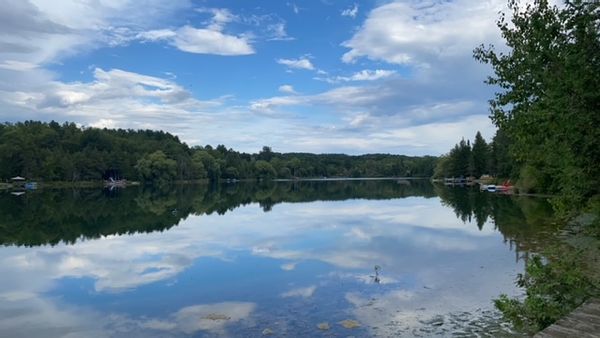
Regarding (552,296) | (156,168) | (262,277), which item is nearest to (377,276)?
(262,277)

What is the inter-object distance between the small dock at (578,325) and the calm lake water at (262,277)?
3.13 meters

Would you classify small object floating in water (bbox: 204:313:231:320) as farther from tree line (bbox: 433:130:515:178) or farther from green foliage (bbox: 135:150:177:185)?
green foliage (bbox: 135:150:177:185)

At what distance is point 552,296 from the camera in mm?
11617

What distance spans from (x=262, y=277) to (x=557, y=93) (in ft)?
48.2

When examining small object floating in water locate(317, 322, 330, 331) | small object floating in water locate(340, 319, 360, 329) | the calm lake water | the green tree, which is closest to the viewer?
small object floating in water locate(317, 322, 330, 331)

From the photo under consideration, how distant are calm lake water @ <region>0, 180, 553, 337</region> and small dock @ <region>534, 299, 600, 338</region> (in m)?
3.13

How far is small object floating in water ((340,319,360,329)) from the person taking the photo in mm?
13664

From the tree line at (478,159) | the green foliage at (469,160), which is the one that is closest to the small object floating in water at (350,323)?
the tree line at (478,159)

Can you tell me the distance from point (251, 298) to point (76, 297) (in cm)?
677

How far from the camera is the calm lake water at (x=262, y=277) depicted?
46.8 feet

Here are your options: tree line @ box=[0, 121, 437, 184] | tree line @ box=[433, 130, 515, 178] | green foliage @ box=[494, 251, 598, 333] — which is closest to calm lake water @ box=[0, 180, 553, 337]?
green foliage @ box=[494, 251, 598, 333]

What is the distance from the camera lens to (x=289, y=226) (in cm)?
4028

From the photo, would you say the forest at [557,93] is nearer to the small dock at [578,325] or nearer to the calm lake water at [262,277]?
the small dock at [578,325]

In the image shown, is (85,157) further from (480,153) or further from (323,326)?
(323,326)
